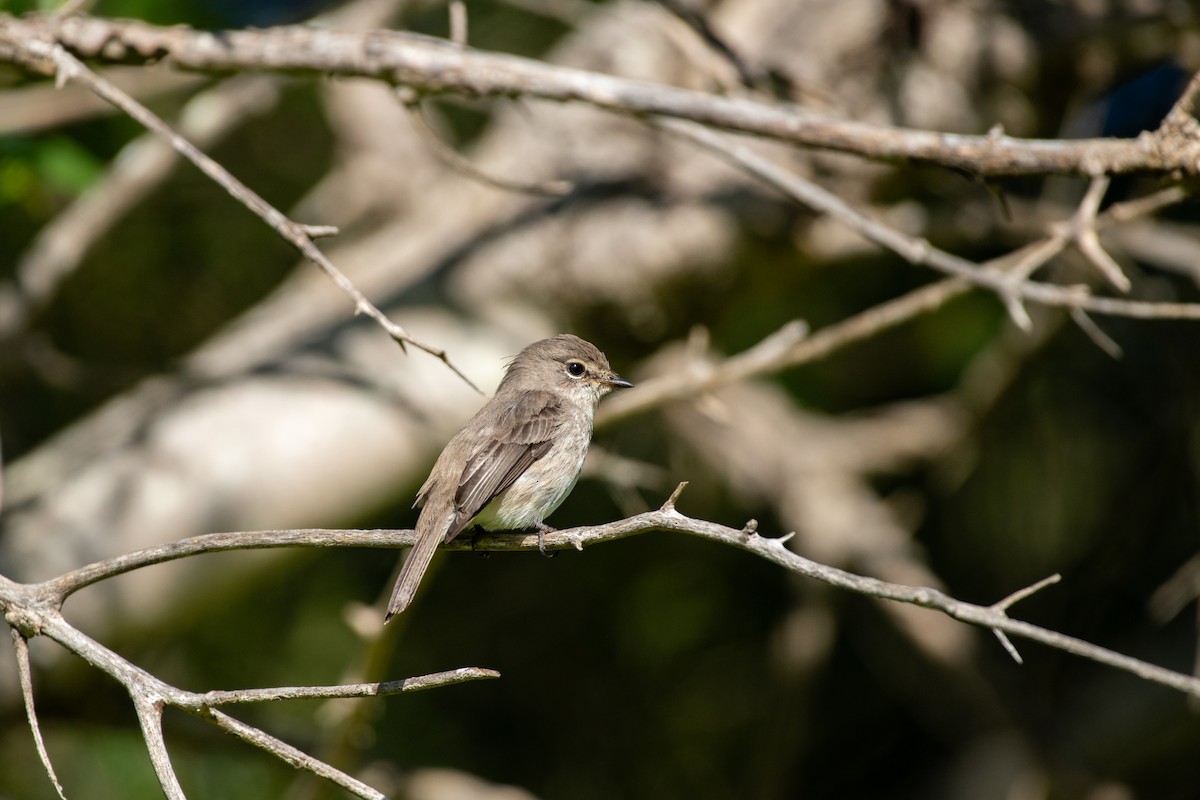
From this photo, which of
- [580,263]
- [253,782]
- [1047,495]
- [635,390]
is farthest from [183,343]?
[1047,495]

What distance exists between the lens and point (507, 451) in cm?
371

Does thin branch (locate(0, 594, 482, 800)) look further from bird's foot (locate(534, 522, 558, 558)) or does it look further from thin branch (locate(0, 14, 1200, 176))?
thin branch (locate(0, 14, 1200, 176))

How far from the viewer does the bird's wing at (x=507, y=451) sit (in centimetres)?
342

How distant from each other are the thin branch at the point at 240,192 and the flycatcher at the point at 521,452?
18.2 inches

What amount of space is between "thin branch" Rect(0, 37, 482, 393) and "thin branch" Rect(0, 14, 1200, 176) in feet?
0.81

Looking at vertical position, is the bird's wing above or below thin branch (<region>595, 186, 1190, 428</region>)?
below

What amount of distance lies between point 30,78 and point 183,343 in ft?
11.6

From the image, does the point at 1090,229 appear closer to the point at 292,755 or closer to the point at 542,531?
the point at 542,531

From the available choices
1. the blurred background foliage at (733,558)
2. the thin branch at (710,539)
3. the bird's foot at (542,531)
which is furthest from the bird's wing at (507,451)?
the blurred background foliage at (733,558)

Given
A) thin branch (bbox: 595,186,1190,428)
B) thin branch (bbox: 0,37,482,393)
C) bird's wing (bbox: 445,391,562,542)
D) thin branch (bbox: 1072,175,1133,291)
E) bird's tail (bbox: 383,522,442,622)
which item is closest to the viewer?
thin branch (bbox: 0,37,482,393)

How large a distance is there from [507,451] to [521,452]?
59 millimetres

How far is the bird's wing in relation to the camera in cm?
342

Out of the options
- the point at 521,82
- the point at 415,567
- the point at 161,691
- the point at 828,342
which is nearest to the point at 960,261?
the point at 828,342

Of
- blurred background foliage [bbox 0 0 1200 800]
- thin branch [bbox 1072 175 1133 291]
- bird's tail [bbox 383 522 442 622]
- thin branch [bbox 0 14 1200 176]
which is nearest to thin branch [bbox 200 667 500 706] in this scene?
bird's tail [bbox 383 522 442 622]
